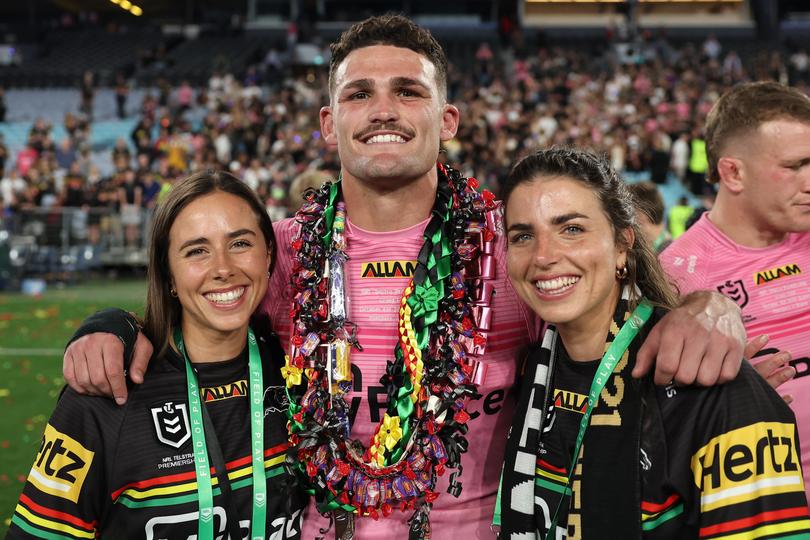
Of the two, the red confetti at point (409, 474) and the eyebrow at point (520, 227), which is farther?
the red confetti at point (409, 474)

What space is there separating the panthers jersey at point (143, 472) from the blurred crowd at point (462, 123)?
10357mm

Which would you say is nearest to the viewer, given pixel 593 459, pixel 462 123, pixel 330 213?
pixel 593 459

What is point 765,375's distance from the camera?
2293 millimetres

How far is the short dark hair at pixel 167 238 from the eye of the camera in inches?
104

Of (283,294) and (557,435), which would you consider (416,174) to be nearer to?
(283,294)

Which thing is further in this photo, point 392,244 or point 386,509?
point 392,244

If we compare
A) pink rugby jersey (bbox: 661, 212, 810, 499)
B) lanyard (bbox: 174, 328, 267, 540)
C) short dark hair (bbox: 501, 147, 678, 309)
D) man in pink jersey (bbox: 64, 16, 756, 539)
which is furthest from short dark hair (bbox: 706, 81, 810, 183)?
lanyard (bbox: 174, 328, 267, 540)

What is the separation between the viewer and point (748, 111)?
3.15 metres

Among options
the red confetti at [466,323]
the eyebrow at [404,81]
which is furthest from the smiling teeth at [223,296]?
the eyebrow at [404,81]

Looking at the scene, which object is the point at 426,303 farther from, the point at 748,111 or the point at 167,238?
the point at 748,111

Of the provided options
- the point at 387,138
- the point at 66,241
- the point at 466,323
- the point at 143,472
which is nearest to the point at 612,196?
the point at 466,323

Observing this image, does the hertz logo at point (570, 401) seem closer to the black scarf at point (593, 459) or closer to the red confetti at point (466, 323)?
the black scarf at point (593, 459)

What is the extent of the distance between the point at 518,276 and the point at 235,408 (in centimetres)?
97

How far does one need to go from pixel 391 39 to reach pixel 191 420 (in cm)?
139
